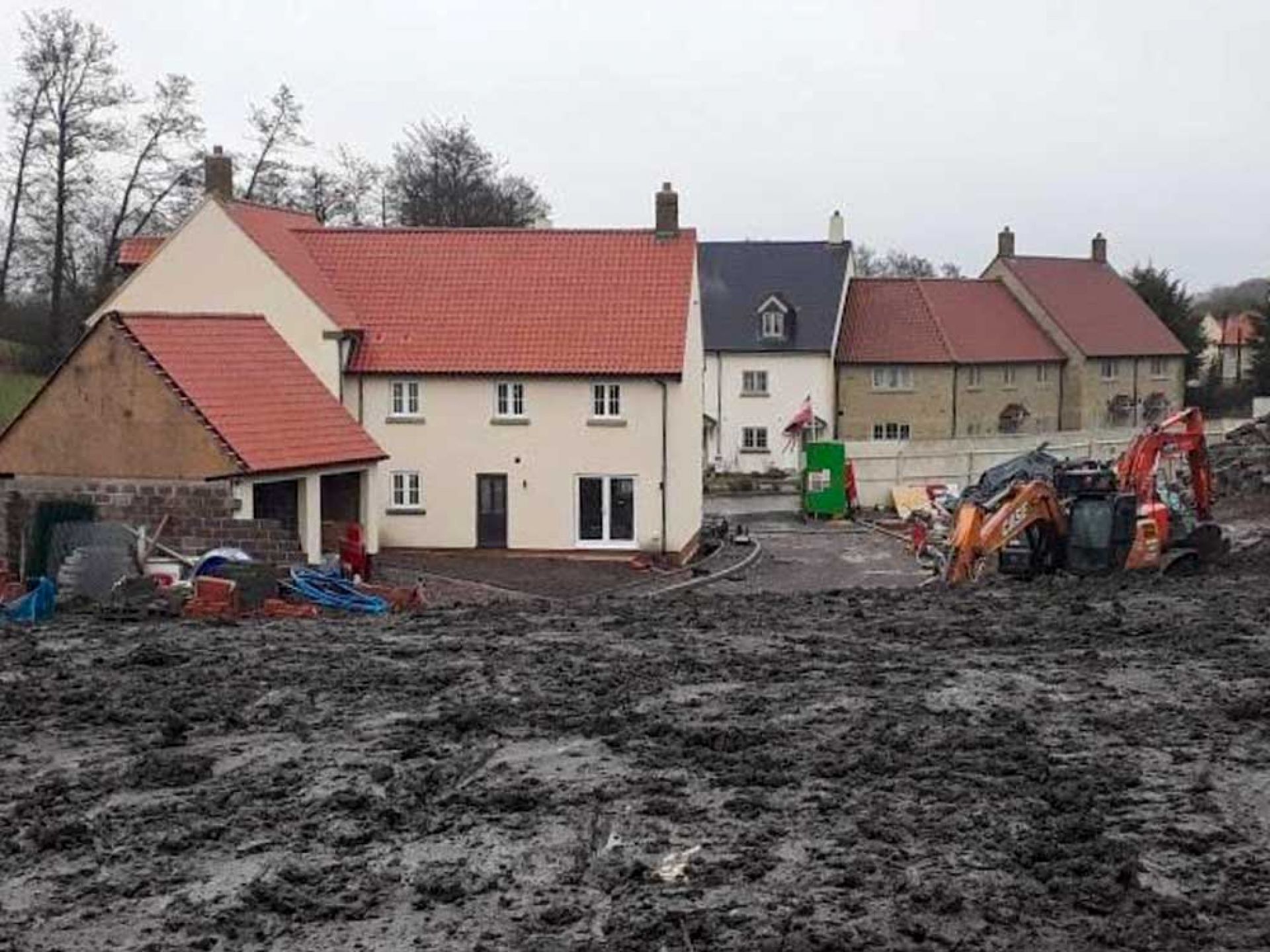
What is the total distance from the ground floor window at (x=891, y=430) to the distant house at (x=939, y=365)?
46 mm

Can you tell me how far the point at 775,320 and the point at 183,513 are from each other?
3609 cm

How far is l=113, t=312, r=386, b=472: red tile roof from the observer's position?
2642 centimetres

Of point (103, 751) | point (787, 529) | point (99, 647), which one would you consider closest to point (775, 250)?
point (787, 529)

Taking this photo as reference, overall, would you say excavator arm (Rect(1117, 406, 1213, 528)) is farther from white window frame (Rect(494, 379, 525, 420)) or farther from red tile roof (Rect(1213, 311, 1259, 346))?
red tile roof (Rect(1213, 311, 1259, 346))

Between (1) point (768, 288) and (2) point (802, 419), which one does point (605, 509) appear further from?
(1) point (768, 288)

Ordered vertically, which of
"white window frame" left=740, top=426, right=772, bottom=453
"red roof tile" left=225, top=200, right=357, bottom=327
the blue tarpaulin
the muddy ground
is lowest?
the muddy ground

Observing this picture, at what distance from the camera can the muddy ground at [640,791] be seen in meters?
8.06

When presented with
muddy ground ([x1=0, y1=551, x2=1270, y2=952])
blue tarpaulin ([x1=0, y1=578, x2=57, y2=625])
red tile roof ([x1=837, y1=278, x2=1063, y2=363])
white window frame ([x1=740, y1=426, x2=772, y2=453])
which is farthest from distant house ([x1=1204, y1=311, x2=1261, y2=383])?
muddy ground ([x1=0, y1=551, x2=1270, y2=952])

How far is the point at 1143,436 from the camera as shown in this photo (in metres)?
26.1

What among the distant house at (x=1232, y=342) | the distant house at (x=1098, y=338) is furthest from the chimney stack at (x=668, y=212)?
the distant house at (x=1232, y=342)

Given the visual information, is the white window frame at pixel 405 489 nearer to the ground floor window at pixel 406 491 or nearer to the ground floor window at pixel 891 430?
the ground floor window at pixel 406 491

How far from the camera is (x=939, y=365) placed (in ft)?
193

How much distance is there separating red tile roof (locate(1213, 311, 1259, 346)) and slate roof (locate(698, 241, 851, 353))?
77.7ft

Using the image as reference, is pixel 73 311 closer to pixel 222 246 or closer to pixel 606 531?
pixel 222 246
